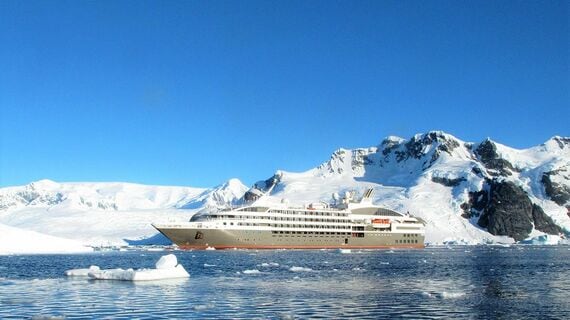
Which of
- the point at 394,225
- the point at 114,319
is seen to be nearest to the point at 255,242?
the point at 394,225

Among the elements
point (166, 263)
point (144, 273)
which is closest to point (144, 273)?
point (144, 273)

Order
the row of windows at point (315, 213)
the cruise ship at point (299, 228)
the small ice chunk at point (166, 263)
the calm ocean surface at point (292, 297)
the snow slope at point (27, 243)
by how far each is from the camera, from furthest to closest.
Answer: the row of windows at point (315, 213), the cruise ship at point (299, 228), the snow slope at point (27, 243), the small ice chunk at point (166, 263), the calm ocean surface at point (292, 297)

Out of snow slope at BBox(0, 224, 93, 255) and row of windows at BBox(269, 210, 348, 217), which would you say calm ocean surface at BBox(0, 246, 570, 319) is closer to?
snow slope at BBox(0, 224, 93, 255)

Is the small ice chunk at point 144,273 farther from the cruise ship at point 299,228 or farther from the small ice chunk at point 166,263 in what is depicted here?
the cruise ship at point 299,228

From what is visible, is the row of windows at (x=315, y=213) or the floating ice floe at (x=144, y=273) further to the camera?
the row of windows at (x=315, y=213)

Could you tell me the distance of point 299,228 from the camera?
448 feet

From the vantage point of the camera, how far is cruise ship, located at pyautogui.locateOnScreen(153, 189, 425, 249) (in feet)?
406

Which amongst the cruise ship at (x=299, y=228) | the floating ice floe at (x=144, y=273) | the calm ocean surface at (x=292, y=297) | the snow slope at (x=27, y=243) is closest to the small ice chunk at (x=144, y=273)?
the floating ice floe at (x=144, y=273)

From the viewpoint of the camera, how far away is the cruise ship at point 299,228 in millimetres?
123731

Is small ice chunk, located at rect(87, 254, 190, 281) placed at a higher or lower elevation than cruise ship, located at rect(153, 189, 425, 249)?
lower

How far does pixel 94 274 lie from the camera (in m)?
45.6

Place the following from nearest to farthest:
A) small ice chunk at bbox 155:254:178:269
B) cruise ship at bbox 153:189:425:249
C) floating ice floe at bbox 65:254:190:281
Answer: floating ice floe at bbox 65:254:190:281 < small ice chunk at bbox 155:254:178:269 < cruise ship at bbox 153:189:425:249

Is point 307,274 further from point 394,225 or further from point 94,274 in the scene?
point 394,225

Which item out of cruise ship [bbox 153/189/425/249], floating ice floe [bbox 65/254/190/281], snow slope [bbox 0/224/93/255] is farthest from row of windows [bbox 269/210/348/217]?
floating ice floe [bbox 65/254/190/281]
